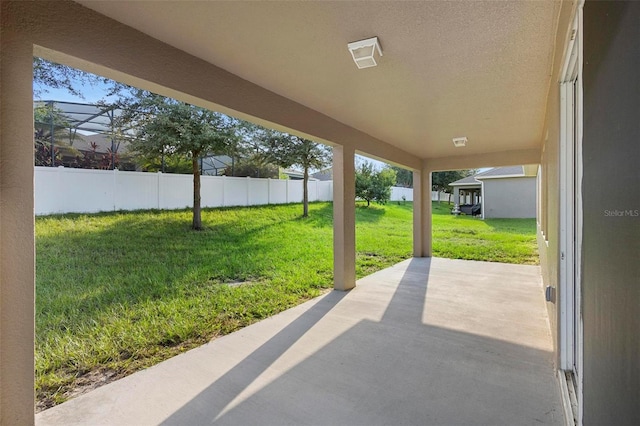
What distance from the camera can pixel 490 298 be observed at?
180 inches

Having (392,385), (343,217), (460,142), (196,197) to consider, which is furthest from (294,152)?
(392,385)

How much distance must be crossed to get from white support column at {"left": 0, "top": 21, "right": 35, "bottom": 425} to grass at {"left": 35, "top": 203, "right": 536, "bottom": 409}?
0.74 meters

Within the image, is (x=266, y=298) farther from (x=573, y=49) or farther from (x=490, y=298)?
(x=573, y=49)

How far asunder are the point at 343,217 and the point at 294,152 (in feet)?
24.1

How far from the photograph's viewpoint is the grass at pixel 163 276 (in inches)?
123

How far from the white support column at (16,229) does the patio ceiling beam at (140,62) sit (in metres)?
0.15

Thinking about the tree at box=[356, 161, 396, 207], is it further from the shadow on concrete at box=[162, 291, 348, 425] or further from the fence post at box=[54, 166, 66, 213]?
the shadow on concrete at box=[162, 291, 348, 425]

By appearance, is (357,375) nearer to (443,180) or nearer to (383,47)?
(383,47)

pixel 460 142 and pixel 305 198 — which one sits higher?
pixel 460 142

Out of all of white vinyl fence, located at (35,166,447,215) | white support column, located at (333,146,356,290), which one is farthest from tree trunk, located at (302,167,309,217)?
white support column, located at (333,146,356,290)

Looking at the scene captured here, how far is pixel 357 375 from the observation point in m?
2.57

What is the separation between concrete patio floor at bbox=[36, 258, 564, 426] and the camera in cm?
210

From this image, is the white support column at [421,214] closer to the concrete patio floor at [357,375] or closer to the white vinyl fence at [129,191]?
the concrete patio floor at [357,375]

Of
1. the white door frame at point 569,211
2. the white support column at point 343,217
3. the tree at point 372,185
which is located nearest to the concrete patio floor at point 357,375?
the white door frame at point 569,211
